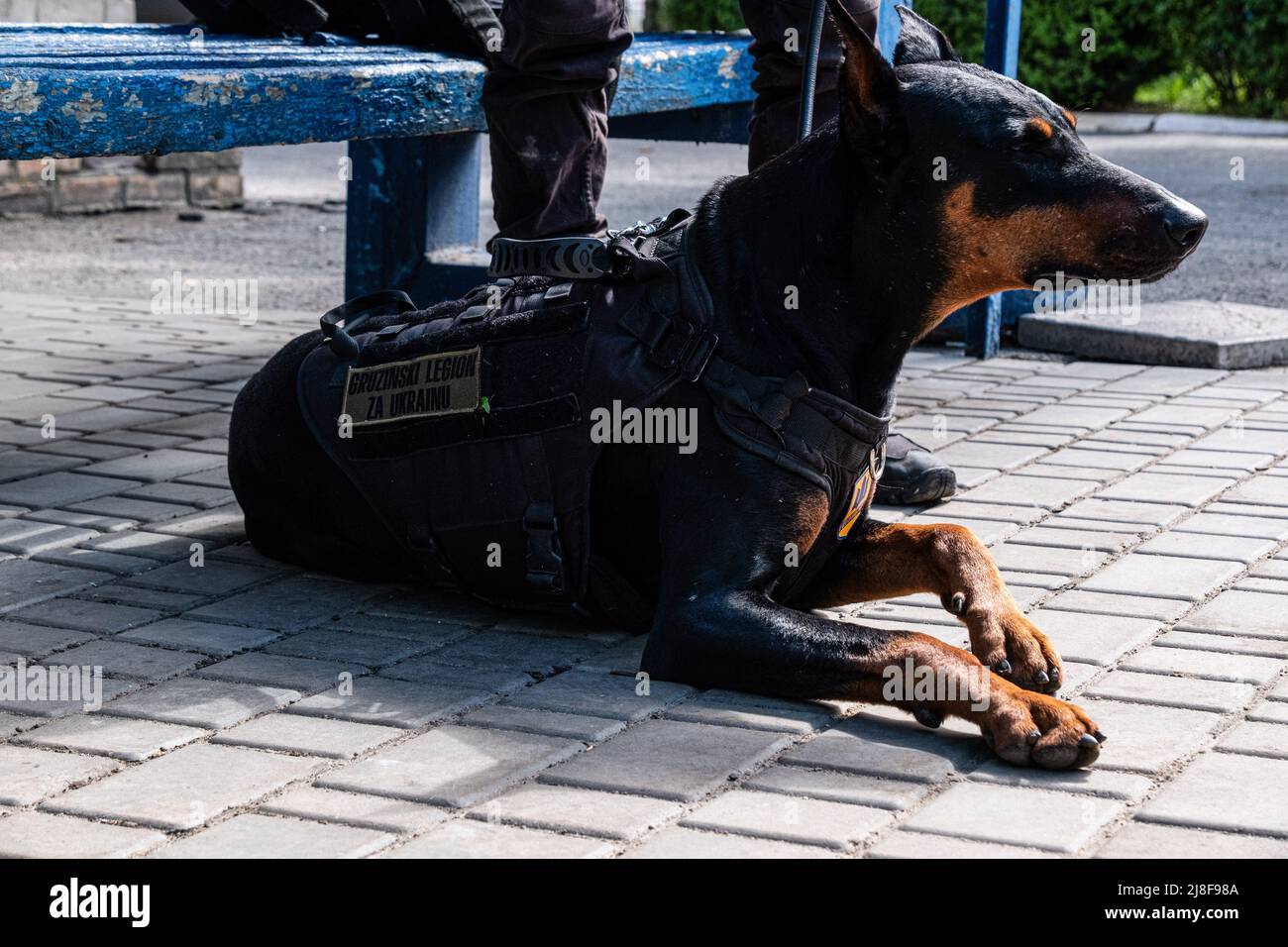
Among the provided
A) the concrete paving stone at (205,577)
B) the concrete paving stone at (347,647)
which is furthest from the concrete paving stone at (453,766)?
the concrete paving stone at (205,577)

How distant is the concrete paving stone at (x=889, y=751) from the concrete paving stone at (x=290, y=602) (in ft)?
3.98

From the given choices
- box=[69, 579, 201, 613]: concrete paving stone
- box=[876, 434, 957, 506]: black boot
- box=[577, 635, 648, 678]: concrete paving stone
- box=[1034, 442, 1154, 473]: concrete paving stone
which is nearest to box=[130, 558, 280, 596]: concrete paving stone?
box=[69, 579, 201, 613]: concrete paving stone

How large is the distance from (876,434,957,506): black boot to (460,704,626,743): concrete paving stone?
5.13 feet

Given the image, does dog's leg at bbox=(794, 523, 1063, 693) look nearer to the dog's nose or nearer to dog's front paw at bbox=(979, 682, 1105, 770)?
dog's front paw at bbox=(979, 682, 1105, 770)

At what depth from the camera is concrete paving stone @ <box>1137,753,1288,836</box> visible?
251 cm

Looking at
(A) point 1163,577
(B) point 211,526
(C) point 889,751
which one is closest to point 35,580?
(B) point 211,526

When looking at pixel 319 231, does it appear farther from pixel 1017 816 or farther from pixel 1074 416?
pixel 1017 816

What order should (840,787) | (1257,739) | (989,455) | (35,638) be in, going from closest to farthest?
(840,787)
(1257,739)
(35,638)
(989,455)

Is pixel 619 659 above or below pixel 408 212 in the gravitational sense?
below

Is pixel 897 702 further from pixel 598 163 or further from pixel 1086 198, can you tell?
pixel 598 163

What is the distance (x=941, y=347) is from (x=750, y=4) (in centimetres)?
230

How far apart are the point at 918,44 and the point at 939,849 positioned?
175 cm

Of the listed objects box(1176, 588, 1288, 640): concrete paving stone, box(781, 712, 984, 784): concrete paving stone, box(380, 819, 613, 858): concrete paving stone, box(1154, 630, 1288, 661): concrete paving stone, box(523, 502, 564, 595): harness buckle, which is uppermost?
box(523, 502, 564, 595): harness buckle

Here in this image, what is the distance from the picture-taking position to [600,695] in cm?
311
